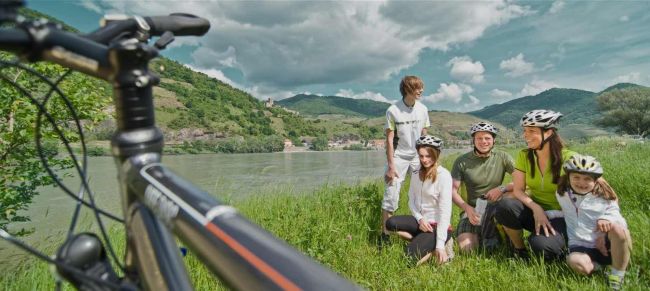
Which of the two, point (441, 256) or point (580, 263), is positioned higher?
point (580, 263)

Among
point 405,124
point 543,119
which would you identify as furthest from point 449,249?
point 405,124

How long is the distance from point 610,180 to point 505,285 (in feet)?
14.9

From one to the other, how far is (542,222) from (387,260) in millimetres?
1580

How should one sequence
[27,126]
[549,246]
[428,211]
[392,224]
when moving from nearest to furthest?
1. [549,246]
2. [428,211]
3. [392,224]
4. [27,126]

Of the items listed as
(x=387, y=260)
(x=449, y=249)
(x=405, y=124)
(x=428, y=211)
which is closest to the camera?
(x=387, y=260)

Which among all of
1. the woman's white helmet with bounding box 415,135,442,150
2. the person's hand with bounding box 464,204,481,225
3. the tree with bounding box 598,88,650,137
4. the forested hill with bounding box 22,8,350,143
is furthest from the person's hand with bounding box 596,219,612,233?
the forested hill with bounding box 22,8,350,143

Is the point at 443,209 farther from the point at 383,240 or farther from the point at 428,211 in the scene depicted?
the point at 383,240

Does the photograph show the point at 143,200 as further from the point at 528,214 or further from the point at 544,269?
the point at 528,214

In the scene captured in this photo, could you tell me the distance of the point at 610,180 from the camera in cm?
628

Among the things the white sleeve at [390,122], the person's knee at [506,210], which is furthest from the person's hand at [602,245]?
the white sleeve at [390,122]

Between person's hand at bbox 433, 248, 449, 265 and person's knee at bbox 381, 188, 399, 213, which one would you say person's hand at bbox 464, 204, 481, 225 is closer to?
person's hand at bbox 433, 248, 449, 265

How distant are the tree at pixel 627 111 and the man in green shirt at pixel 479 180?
180 feet

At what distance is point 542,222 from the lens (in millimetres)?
3609

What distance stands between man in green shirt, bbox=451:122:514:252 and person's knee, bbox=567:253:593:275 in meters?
1.05
